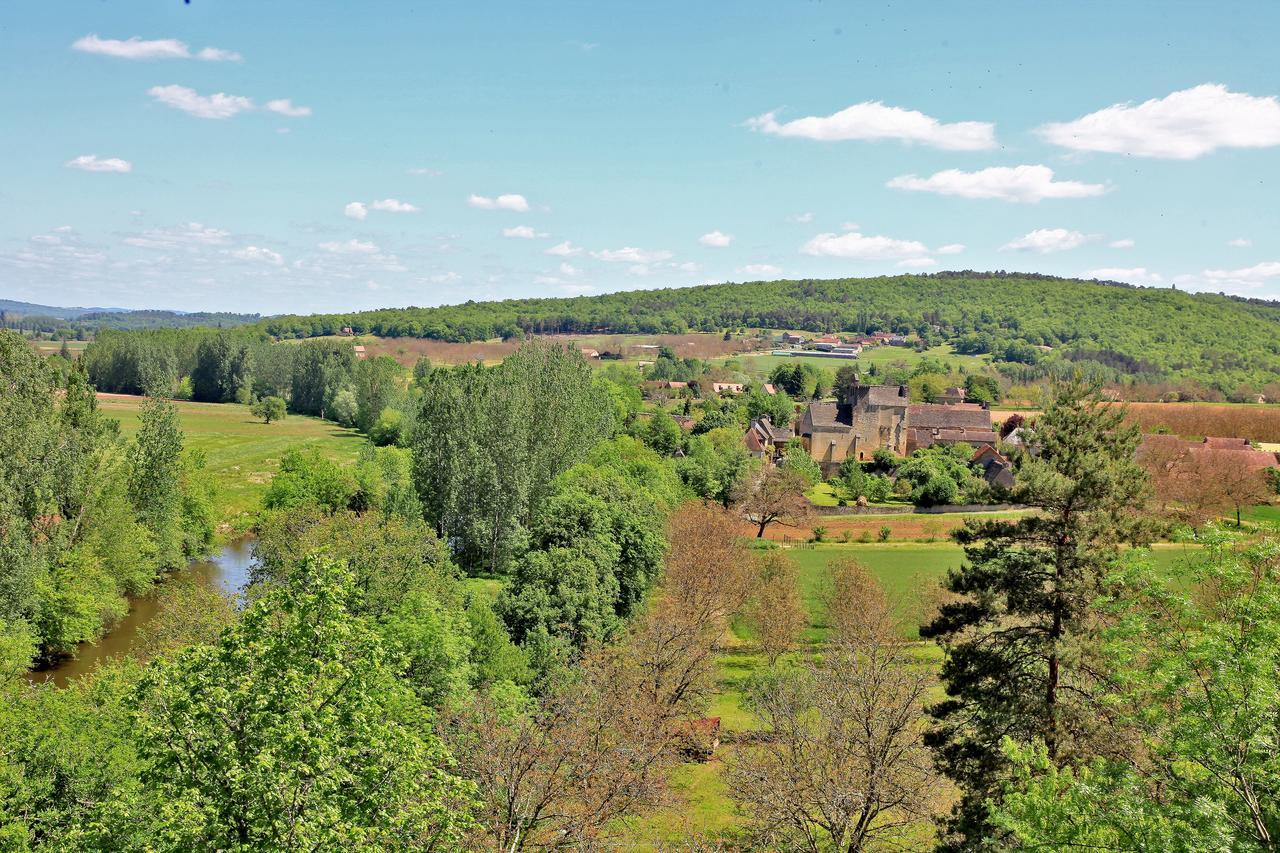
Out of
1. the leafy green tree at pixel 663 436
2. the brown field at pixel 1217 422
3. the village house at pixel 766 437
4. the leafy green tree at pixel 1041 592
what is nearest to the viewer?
the leafy green tree at pixel 1041 592

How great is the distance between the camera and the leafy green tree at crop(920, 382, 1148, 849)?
18469mm

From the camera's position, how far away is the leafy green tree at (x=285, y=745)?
1038 centimetres

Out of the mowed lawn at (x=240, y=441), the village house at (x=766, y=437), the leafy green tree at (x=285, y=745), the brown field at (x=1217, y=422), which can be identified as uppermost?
the brown field at (x=1217, y=422)

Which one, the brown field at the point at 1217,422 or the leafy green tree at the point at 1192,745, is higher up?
the brown field at the point at 1217,422

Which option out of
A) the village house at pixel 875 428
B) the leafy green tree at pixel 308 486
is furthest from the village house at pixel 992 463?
the leafy green tree at pixel 308 486

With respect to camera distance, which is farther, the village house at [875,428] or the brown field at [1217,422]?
the village house at [875,428]

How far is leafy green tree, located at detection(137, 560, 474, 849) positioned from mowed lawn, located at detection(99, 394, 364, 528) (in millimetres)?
51122

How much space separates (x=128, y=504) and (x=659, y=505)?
89.6 feet

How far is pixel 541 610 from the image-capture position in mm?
30344

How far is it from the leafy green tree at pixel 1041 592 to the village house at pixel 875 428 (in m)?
72.5

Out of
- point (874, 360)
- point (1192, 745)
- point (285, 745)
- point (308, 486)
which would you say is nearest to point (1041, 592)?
point (1192, 745)

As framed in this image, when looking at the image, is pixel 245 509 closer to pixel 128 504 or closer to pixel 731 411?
pixel 128 504

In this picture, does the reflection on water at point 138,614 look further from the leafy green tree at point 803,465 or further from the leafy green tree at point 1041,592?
the leafy green tree at point 803,465

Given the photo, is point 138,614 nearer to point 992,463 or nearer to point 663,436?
point 663,436
